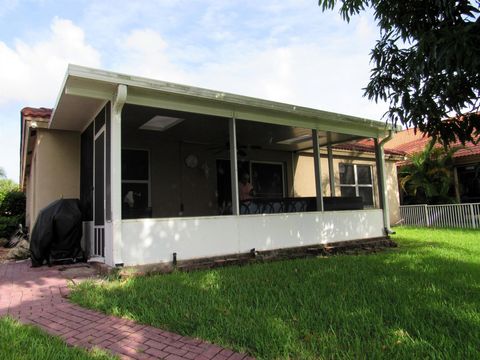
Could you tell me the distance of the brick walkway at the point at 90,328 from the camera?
3.14 m

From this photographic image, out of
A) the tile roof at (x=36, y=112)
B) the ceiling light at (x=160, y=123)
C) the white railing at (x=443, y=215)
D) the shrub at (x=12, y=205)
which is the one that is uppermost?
the tile roof at (x=36, y=112)

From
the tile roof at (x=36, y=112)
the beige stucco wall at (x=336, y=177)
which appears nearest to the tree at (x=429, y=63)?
the tile roof at (x=36, y=112)

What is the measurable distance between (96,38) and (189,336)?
34.8 feet

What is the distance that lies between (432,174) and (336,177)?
181 inches

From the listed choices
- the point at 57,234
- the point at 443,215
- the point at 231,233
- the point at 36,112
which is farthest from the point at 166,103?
the point at 443,215

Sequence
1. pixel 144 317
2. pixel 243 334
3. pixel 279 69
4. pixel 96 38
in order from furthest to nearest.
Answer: pixel 279 69 < pixel 96 38 < pixel 144 317 < pixel 243 334

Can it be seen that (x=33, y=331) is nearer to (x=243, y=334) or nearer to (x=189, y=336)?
(x=189, y=336)

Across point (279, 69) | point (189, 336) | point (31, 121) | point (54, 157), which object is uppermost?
point (279, 69)

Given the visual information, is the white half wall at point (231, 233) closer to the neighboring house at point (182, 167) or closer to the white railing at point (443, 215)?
the neighboring house at point (182, 167)

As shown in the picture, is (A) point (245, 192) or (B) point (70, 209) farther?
(A) point (245, 192)

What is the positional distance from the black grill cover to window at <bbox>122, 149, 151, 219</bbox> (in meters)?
2.14

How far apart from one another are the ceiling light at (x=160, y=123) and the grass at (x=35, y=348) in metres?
5.57

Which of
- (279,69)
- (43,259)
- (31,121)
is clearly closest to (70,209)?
(43,259)

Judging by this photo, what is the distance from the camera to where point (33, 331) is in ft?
11.7
